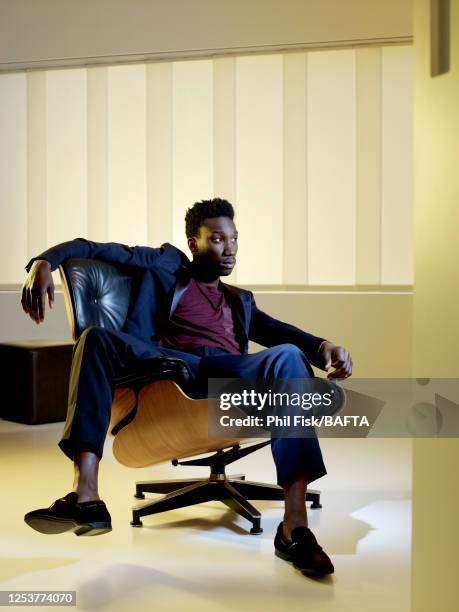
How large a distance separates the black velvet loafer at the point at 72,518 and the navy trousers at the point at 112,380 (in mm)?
157

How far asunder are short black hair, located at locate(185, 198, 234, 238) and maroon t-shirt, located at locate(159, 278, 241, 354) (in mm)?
193

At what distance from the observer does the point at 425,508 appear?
177 centimetres

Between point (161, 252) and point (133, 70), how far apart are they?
3803mm

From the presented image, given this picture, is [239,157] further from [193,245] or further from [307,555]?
[307,555]

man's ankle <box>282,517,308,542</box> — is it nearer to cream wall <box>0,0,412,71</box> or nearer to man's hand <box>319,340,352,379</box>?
man's hand <box>319,340,352,379</box>

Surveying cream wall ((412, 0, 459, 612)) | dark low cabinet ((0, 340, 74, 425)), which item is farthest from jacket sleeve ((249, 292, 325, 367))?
dark low cabinet ((0, 340, 74, 425))

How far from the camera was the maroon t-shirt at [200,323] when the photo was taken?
3211 millimetres

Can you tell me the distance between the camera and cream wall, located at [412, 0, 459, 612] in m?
1.65

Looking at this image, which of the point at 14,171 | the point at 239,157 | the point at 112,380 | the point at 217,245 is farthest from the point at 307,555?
the point at 14,171

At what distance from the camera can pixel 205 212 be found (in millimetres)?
3303

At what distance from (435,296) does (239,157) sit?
4.95m

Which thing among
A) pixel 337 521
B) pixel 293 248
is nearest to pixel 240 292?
pixel 337 521

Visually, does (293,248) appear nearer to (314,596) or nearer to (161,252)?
(161,252)

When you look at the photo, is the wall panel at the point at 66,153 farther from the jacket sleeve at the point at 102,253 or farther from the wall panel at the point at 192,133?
the jacket sleeve at the point at 102,253
